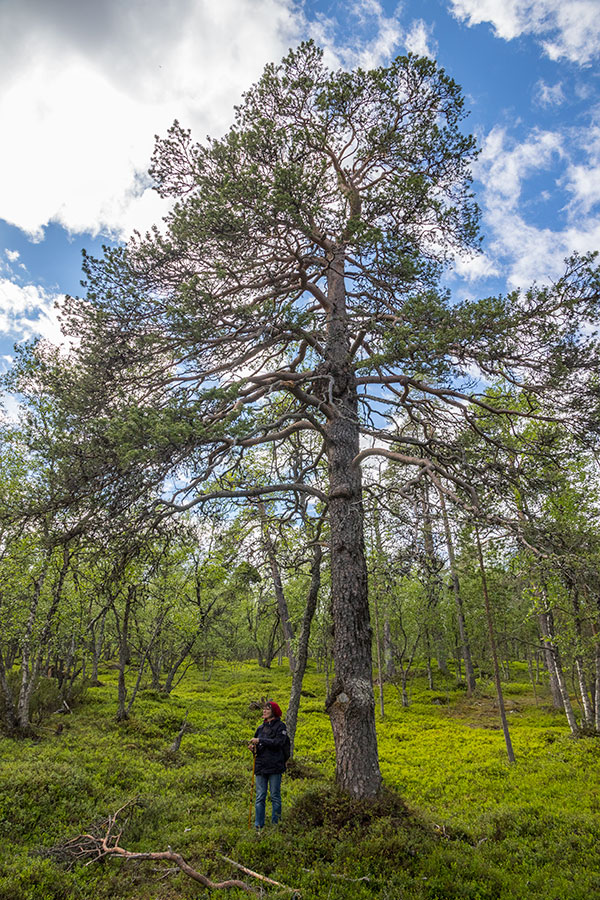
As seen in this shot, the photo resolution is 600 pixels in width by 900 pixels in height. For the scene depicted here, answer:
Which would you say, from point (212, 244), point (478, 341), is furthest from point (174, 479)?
point (478, 341)

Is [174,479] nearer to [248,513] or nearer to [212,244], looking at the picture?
[248,513]

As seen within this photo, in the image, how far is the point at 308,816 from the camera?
6617 millimetres

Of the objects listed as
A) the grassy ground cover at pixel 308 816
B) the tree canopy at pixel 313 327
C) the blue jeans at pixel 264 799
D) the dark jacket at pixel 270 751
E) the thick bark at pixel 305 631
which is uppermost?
the tree canopy at pixel 313 327

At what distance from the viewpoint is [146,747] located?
39.0 feet

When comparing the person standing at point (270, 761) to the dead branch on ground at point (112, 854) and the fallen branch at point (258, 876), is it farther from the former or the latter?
the dead branch on ground at point (112, 854)

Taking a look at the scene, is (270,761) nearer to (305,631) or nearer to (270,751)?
Answer: (270,751)

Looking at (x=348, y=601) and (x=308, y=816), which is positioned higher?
(x=348, y=601)

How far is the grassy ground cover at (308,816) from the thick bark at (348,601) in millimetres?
572

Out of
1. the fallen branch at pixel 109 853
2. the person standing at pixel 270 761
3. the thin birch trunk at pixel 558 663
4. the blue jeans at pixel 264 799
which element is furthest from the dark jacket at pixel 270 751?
the thin birch trunk at pixel 558 663

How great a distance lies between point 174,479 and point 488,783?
1092cm

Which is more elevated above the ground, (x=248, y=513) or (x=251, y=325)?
(x=251, y=325)

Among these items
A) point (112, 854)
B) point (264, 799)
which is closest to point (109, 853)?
point (112, 854)

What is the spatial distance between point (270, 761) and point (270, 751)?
0.44 ft

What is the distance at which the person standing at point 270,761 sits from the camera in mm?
6955
